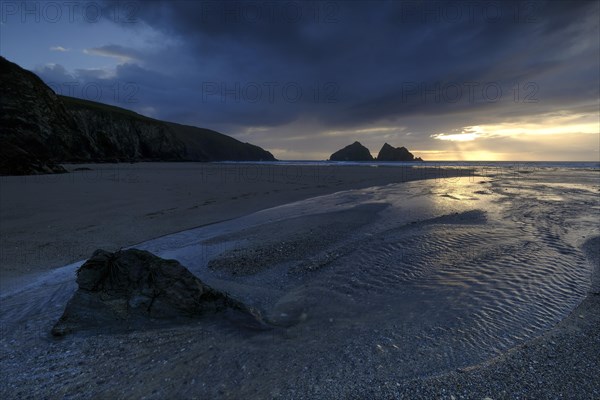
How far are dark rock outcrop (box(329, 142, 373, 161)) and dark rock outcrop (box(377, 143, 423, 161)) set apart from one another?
50.2ft

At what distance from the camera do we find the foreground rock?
10.6 ft

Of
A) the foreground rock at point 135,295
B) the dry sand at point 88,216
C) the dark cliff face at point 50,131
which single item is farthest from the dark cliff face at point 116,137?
the foreground rock at point 135,295

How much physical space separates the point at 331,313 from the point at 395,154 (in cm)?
15326

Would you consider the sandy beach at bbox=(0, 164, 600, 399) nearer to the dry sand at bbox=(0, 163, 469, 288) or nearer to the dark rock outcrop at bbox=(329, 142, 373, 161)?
the dry sand at bbox=(0, 163, 469, 288)

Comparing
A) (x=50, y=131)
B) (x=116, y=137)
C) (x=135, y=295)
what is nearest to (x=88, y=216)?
(x=135, y=295)

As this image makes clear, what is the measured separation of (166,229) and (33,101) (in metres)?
34.4

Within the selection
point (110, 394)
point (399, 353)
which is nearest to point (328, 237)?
point (399, 353)

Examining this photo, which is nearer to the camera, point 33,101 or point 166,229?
point 166,229

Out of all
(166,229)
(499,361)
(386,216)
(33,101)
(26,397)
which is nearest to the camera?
(26,397)

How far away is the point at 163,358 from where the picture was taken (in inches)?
107

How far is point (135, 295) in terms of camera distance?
3.38 metres

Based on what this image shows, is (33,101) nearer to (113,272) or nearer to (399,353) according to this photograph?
(113,272)

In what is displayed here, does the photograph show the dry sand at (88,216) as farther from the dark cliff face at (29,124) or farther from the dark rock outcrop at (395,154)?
the dark rock outcrop at (395,154)

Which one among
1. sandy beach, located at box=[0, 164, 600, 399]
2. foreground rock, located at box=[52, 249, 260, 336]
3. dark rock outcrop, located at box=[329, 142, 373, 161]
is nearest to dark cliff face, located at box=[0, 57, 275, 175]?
sandy beach, located at box=[0, 164, 600, 399]
